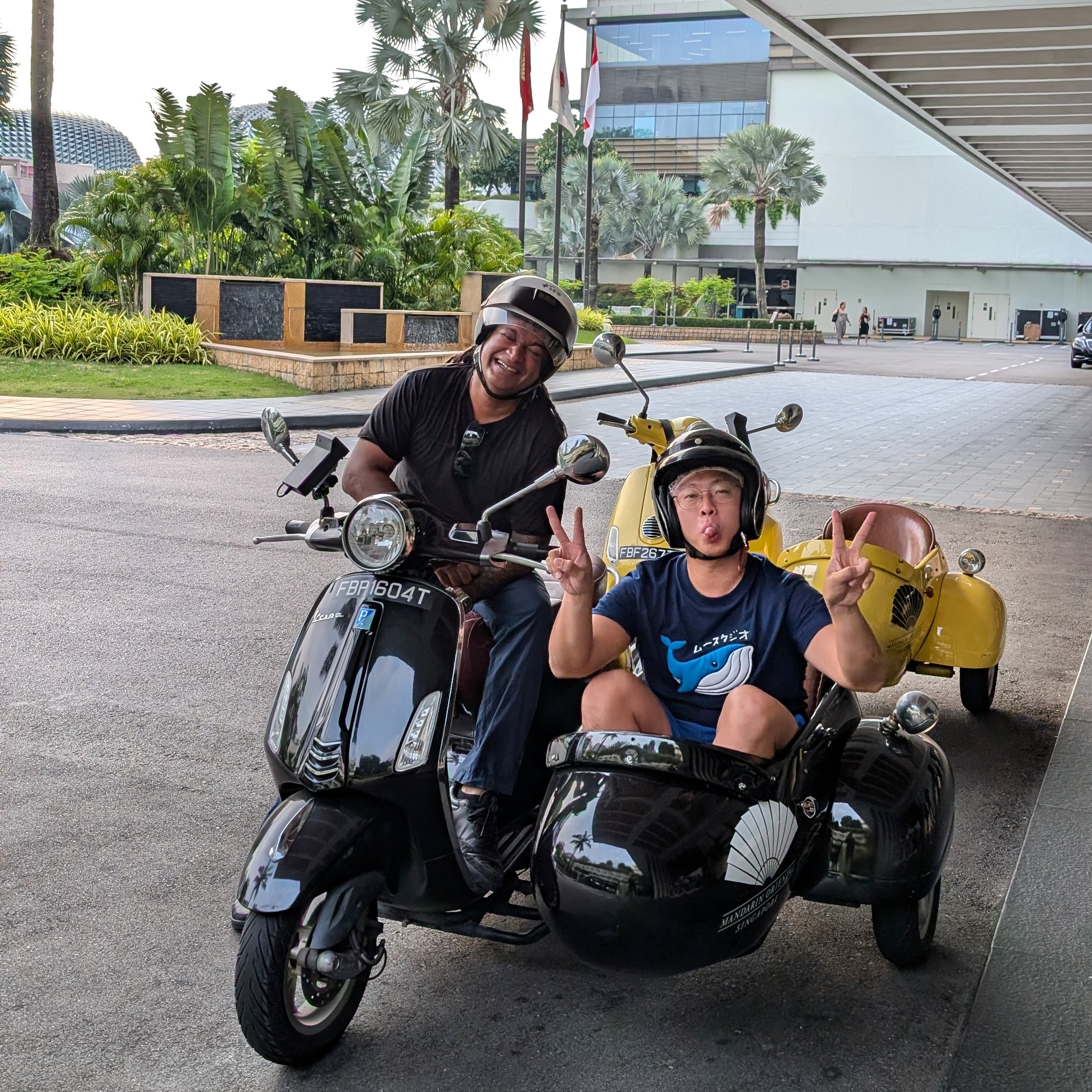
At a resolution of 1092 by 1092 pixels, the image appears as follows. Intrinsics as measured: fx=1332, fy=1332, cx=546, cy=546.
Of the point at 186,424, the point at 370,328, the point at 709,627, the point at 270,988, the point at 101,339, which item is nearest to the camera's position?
the point at 270,988

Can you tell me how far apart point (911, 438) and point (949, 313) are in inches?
2245

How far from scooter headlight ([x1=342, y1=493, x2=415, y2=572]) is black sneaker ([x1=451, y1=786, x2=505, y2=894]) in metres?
0.60

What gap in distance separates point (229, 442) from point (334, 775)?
38.8ft

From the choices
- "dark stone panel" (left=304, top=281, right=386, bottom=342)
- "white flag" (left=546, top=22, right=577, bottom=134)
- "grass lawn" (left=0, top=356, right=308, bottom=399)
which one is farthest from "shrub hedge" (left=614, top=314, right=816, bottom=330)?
"grass lawn" (left=0, top=356, right=308, bottom=399)

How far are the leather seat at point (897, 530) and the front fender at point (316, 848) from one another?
2985mm

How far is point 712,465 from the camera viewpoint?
314cm

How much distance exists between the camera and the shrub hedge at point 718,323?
169 ft

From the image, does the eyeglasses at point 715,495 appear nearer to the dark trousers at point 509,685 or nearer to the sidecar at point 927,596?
the dark trousers at point 509,685

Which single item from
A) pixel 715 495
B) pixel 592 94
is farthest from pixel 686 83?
pixel 715 495

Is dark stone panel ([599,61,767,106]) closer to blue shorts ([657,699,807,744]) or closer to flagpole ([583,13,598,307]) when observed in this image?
flagpole ([583,13,598,307])

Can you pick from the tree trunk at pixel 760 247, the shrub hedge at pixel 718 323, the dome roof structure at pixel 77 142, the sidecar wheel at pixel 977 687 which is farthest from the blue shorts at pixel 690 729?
the dome roof structure at pixel 77 142

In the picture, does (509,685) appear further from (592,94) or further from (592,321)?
(592,321)

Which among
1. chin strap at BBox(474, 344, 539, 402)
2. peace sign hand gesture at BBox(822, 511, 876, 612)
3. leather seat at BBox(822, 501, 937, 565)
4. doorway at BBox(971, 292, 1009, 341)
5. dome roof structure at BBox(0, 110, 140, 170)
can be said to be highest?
dome roof structure at BBox(0, 110, 140, 170)

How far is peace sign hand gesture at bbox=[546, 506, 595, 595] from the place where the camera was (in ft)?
9.67
